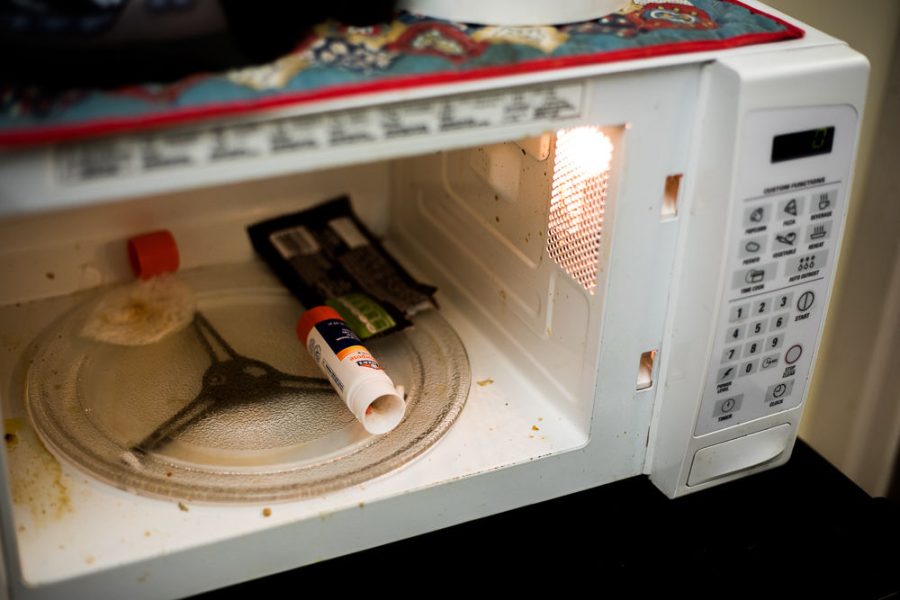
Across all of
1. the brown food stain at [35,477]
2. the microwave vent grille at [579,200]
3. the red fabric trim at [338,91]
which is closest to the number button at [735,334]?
the microwave vent grille at [579,200]

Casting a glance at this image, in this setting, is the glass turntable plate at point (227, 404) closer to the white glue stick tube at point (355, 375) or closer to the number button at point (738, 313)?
the white glue stick tube at point (355, 375)

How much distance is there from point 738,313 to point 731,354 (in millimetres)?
38

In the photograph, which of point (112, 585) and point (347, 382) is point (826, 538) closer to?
point (347, 382)

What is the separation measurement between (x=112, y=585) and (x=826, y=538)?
1.85ft

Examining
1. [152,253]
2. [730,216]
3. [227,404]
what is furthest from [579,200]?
[152,253]

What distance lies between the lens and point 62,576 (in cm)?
65

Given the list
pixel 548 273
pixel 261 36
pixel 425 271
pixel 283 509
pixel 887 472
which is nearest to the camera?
pixel 261 36

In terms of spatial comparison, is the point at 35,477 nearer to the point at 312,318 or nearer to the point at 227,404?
the point at 227,404

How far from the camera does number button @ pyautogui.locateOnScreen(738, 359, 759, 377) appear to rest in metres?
0.77

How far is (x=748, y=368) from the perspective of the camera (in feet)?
2.52

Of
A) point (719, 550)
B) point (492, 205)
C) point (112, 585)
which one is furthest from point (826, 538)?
point (112, 585)

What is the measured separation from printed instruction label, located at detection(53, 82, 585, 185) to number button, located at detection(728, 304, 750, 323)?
0.20m

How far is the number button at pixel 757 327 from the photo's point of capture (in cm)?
75

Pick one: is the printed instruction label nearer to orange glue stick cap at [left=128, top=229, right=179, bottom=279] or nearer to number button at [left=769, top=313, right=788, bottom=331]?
number button at [left=769, top=313, right=788, bottom=331]
